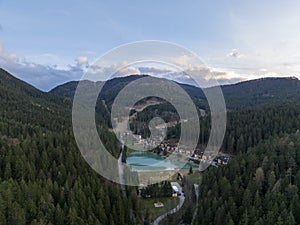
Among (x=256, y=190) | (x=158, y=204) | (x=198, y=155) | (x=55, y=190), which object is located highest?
(x=256, y=190)

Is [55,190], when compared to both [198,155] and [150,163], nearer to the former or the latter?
[150,163]

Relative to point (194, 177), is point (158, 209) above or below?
below

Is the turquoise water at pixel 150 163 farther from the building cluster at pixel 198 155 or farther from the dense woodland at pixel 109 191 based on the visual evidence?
the dense woodland at pixel 109 191

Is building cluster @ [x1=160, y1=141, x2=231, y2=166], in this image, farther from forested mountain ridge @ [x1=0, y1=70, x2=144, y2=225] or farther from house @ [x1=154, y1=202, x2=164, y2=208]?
forested mountain ridge @ [x1=0, y1=70, x2=144, y2=225]

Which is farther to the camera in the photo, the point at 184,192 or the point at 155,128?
the point at 155,128

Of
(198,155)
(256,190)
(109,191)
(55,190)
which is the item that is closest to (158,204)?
(109,191)

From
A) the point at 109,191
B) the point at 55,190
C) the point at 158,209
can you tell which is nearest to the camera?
the point at 55,190

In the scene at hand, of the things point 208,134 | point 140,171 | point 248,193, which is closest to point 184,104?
point 208,134

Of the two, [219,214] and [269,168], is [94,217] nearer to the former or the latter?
[219,214]

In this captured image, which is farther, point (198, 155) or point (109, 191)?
point (198, 155)
